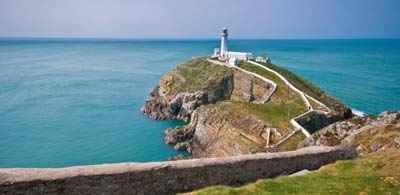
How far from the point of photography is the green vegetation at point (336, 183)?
13.1m

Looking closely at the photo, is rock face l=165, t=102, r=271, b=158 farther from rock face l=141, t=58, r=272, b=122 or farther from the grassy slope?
rock face l=141, t=58, r=272, b=122

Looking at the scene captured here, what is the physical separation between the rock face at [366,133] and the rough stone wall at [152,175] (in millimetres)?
6046

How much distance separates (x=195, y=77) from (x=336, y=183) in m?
70.1

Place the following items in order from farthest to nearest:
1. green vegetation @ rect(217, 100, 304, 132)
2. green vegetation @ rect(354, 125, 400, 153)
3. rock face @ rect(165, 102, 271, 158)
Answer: green vegetation @ rect(217, 100, 304, 132) < rock face @ rect(165, 102, 271, 158) < green vegetation @ rect(354, 125, 400, 153)

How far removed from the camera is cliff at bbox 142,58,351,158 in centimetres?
4773

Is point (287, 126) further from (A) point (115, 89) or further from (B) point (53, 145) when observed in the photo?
(A) point (115, 89)

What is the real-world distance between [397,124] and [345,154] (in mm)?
6677

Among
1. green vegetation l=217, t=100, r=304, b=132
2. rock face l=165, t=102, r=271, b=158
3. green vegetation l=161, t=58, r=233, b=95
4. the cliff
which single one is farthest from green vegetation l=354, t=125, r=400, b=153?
green vegetation l=161, t=58, r=233, b=95

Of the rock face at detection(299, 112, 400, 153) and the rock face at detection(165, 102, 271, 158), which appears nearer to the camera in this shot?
the rock face at detection(299, 112, 400, 153)

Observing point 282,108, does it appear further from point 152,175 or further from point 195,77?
point 152,175

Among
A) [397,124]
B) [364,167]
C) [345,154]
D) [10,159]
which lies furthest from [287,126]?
[10,159]

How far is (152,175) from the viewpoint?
13.7 m

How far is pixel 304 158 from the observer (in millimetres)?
17281

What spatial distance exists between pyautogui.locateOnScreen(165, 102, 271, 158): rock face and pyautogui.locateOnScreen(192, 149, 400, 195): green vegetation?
26.7m
